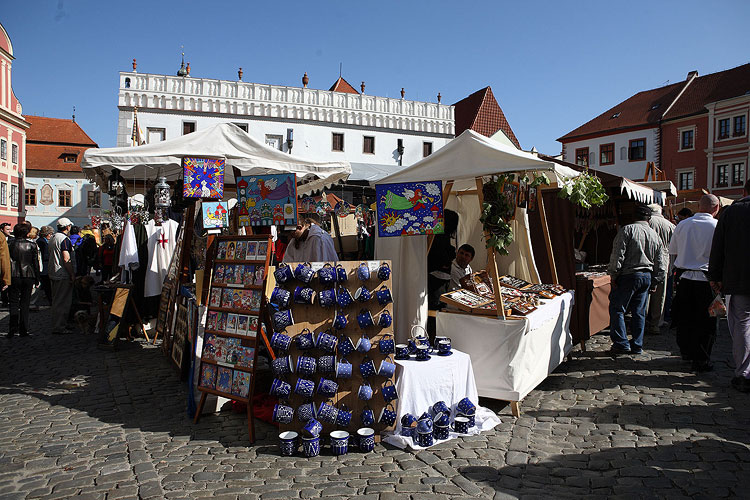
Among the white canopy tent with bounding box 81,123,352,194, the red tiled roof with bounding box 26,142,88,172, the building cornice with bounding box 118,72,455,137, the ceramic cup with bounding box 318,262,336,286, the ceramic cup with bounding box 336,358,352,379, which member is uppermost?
the building cornice with bounding box 118,72,455,137

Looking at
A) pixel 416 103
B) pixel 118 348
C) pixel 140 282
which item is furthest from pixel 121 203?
pixel 416 103

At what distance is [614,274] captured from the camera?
6.50 m

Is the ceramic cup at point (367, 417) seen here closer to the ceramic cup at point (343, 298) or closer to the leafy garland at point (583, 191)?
Answer: the ceramic cup at point (343, 298)

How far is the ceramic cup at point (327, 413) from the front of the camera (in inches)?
152

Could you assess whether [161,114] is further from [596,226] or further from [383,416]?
[383,416]

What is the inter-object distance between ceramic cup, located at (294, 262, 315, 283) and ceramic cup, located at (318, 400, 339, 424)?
37.4 inches

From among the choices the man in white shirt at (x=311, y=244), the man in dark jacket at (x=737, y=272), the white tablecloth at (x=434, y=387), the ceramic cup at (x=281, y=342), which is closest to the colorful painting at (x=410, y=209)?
the man in white shirt at (x=311, y=244)

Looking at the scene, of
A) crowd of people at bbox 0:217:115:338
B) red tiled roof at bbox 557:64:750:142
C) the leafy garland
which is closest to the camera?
the leafy garland

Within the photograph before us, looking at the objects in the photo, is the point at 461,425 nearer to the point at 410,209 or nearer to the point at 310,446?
the point at 310,446

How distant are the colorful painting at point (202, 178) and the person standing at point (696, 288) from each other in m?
5.25

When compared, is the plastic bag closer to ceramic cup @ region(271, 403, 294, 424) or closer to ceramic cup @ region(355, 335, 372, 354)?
ceramic cup @ region(355, 335, 372, 354)

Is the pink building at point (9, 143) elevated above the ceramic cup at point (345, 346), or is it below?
above

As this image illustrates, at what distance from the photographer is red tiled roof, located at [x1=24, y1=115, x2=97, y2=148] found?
44.8m

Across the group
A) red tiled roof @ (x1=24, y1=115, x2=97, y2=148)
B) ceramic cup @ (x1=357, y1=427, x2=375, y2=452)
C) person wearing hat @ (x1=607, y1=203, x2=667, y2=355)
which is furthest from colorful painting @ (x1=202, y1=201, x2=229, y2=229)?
red tiled roof @ (x1=24, y1=115, x2=97, y2=148)
